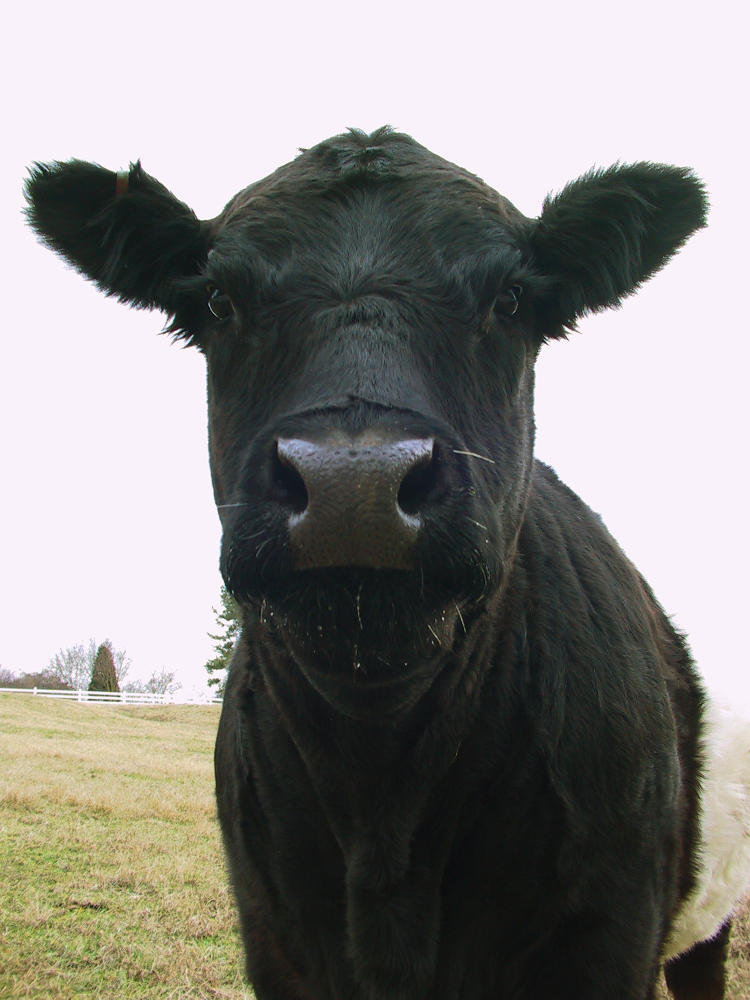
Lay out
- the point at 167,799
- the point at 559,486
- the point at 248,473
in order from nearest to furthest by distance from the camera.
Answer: the point at 248,473 < the point at 559,486 < the point at 167,799

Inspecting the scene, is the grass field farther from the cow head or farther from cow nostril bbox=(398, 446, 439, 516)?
cow nostril bbox=(398, 446, 439, 516)

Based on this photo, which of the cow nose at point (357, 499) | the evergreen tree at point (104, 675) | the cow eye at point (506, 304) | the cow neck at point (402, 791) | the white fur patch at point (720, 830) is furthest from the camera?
the evergreen tree at point (104, 675)

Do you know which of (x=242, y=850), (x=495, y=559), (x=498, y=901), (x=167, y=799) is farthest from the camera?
(x=167, y=799)

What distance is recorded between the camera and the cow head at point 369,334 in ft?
5.90

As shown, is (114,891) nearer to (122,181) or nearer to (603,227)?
(122,181)

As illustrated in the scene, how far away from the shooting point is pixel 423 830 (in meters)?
2.52

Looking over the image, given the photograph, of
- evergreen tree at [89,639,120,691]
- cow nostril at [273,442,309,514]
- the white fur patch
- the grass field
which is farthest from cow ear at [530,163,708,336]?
evergreen tree at [89,639,120,691]

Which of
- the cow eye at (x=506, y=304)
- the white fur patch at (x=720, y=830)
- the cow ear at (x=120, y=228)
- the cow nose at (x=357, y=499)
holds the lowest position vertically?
the white fur patch at (x=720, y=830)

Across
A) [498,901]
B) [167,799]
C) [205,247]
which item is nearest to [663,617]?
[498,901]

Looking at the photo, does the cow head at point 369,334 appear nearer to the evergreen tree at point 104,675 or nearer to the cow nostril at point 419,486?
the cow nostril at point 419,486

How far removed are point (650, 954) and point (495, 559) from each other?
1.49 meters

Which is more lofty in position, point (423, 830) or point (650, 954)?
point (423, 830)

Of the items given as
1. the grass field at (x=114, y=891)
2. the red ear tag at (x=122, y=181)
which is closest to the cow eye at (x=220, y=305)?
the red ear tag at (x=122, y=181)

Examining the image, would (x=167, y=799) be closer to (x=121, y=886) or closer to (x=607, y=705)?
(x=121, y=886)
